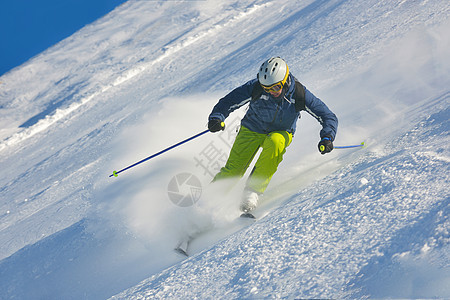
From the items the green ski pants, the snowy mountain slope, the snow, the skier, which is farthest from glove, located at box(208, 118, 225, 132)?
the snowy mountain slope

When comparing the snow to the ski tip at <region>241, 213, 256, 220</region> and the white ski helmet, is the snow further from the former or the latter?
the white ski helmet

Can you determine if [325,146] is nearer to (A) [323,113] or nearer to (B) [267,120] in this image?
(A) [323,113]

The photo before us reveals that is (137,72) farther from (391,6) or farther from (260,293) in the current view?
(260,293)

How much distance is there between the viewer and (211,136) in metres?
5.18

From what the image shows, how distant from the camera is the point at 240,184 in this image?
3748 millimetres

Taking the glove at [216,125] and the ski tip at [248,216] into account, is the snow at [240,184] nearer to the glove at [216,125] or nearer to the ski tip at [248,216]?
the ski tip at [248,216]

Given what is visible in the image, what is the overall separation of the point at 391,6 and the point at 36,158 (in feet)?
24.7

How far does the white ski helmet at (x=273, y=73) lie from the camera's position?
128 inches

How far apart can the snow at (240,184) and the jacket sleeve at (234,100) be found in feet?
2.35

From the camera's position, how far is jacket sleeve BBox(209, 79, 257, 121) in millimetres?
3629

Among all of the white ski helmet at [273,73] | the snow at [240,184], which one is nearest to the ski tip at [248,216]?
the snow at [240,184]

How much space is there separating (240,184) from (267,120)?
0.69 m

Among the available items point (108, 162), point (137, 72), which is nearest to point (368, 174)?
point (108, 162)

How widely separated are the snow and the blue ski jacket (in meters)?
0.44
